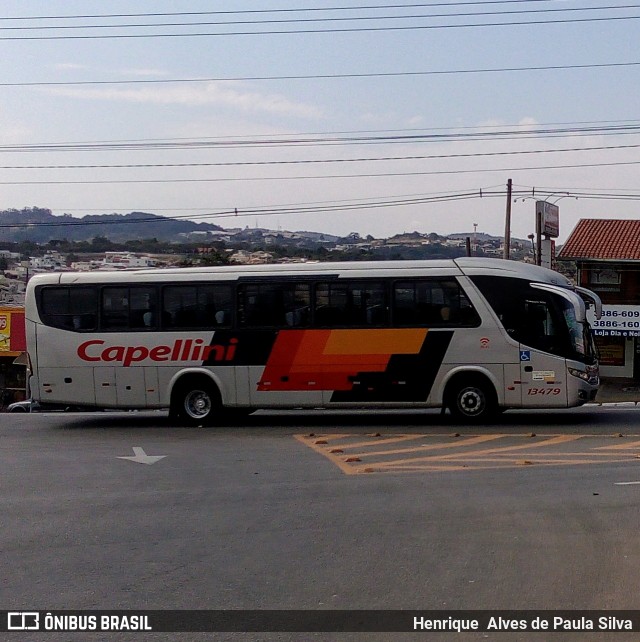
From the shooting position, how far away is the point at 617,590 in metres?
7.12

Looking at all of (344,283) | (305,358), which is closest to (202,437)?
(305,358)

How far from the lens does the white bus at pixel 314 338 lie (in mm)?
17859

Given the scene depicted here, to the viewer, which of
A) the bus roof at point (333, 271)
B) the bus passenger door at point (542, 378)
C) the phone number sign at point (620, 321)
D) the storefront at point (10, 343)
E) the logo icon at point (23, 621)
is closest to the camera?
the logo icon at point (23, 621)

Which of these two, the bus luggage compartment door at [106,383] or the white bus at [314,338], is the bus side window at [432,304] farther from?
the bus luggage compartment door at [106,383]

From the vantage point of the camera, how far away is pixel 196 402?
62.6 ft

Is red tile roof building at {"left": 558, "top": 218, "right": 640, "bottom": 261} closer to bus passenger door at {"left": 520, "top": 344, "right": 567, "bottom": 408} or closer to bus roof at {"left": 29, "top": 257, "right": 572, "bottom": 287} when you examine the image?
bus roof at {"left": 29, "top": 257, "right": 572, "bottom": 287}

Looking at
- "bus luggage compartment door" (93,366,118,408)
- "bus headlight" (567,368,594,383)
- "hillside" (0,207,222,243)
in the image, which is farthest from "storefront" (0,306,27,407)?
"bus headlight" (567,368,594,383)

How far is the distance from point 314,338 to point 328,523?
888 centimetres

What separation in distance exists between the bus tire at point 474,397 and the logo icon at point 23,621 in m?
12.1

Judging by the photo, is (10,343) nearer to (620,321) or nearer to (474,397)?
(620,321)

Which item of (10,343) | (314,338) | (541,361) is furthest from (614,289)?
(314,338)

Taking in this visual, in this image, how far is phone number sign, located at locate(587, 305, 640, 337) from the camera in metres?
42.9

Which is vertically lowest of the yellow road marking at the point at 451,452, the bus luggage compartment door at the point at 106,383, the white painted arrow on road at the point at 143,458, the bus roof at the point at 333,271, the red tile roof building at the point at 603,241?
the white painted arrow on road at the point at 143,458

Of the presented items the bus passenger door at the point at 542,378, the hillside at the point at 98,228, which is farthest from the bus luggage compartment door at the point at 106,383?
the hillside at the point at 98,228
